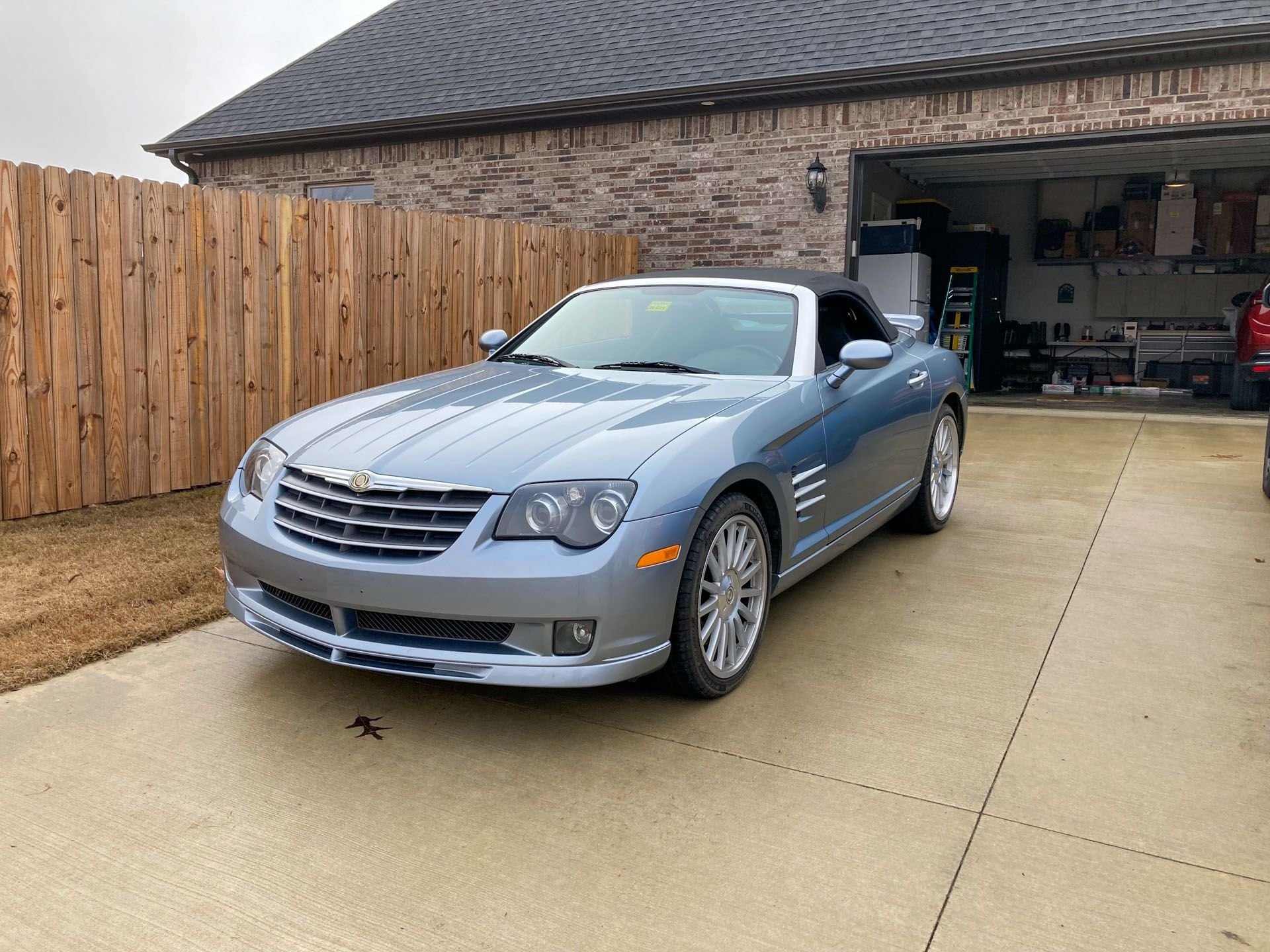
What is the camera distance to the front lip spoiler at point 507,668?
285 centimetres

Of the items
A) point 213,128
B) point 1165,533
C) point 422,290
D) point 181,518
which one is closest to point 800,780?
point 1165,533

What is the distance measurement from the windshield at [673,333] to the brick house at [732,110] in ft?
23.1

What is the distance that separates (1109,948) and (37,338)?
18.7 feet

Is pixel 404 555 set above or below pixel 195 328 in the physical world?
below

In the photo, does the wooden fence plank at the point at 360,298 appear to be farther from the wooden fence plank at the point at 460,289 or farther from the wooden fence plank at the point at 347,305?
the wooden fence plank at the point at 460,289

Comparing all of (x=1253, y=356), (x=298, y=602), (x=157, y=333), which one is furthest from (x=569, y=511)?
(x=1253, y=356)

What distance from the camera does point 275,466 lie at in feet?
11.3

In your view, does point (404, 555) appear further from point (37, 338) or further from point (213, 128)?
point (213, 128)

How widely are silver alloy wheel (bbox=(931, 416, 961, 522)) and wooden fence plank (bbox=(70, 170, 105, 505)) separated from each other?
15.5ft

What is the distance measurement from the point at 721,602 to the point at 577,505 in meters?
0.70

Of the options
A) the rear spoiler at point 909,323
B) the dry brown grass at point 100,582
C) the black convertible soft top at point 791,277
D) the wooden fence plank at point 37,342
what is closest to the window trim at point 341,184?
the wooden fence plank at point 37,342

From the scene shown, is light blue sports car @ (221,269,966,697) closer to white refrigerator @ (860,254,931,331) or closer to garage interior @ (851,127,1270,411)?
white refrigerator @ (860,254,931,331)

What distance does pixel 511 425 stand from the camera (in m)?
3.35

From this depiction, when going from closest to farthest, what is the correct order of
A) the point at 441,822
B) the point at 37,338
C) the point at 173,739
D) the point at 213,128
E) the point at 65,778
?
1. the point at 441,822
2. the point at 65,778
3. the point at 173,739
4. the point at 37,338
5. the point at 213,128
